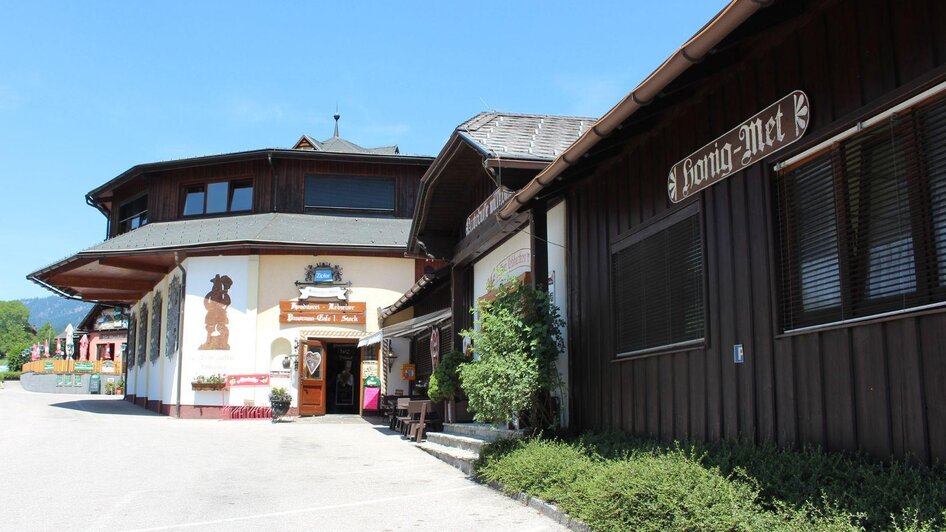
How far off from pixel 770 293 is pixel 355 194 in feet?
73.1

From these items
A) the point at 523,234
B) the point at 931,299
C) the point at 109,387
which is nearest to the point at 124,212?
the point at 109,387

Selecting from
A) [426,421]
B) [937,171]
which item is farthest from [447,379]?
[937,171]

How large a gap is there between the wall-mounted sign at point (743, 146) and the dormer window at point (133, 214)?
80.8 feet

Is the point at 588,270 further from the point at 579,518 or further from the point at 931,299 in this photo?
the point at 931,299

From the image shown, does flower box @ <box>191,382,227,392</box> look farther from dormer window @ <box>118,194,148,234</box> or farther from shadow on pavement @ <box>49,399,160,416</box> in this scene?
dormer window @ <box>118,194,148,234</box>

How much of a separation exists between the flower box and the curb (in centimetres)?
1696

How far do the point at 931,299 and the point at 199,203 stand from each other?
25.6 metres

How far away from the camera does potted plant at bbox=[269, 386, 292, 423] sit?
23.3 metres

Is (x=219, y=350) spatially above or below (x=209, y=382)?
above

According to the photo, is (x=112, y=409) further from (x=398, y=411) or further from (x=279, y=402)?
(x=398, y=411)

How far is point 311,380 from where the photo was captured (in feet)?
81.2

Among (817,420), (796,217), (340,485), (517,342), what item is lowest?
(340,485)

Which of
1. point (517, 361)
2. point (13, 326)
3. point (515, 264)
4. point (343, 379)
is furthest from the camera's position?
point (13, 326)

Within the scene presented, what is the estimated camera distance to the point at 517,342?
31.7 feet
